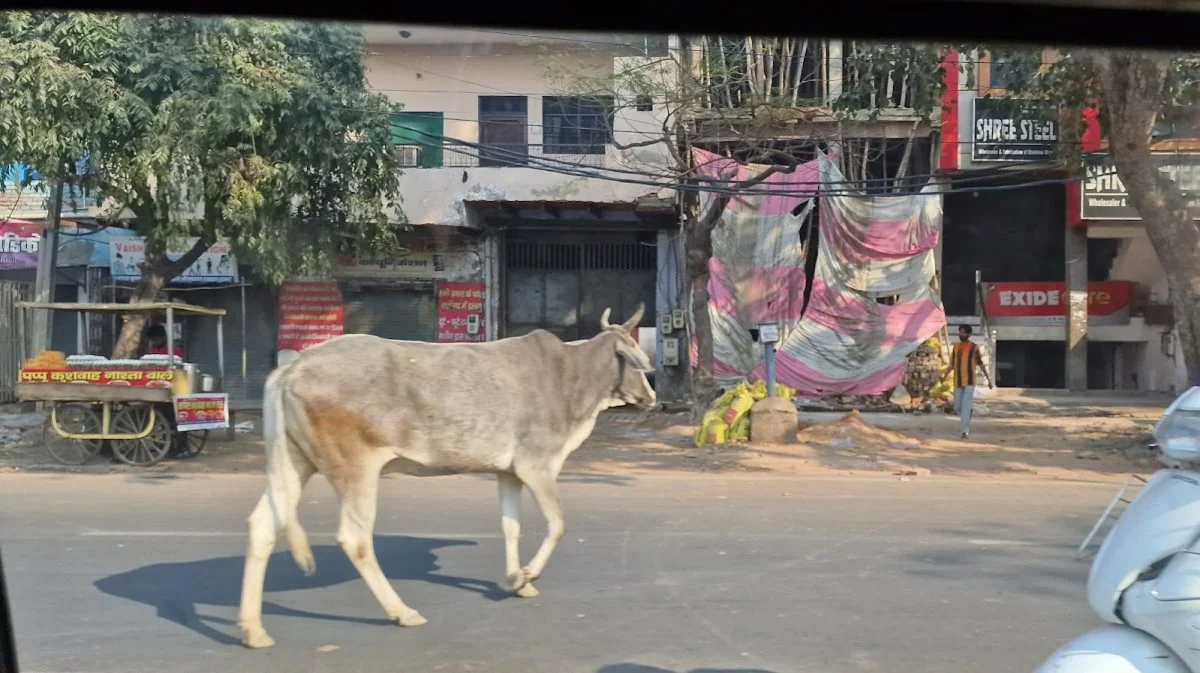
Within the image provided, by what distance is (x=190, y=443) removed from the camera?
563 inches

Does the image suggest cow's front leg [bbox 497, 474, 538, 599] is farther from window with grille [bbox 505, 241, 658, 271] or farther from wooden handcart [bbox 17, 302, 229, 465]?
window with grille [bbox 505, 241, 658, 271]

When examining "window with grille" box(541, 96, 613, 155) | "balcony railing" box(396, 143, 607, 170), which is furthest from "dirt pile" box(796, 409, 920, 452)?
"window with grille" box(541, 96, 613, 155)

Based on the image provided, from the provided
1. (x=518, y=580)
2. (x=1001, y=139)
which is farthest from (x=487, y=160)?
(x=518, y=580)

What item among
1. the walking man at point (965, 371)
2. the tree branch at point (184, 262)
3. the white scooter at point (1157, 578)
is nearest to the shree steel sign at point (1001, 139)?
the walking man at point (965, 371)

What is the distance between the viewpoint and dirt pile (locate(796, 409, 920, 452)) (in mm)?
14859

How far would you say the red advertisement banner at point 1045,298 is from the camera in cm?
2211

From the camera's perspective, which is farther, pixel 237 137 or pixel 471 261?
pixel 471 261

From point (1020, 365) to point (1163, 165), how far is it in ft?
32.5

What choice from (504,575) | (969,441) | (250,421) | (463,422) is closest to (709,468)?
(969,441)

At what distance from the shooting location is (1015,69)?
562 inches

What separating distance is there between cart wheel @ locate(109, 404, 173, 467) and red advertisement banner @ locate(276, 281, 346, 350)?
8008mm

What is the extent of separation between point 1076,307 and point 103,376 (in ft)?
56.4

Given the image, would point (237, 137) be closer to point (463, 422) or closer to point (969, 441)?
point (463, 422)

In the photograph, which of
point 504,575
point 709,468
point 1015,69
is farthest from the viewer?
point 1015,69
